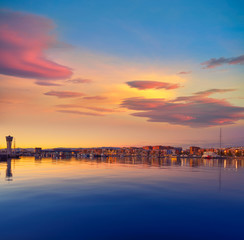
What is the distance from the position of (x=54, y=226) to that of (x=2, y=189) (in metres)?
22.3

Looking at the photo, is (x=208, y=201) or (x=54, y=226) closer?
(x=54, y=226)

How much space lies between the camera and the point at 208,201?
104ft

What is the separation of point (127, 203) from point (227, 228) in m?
12.6

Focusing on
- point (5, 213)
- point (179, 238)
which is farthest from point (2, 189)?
point (179, 238)

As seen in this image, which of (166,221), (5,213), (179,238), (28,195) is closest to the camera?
(179,238)

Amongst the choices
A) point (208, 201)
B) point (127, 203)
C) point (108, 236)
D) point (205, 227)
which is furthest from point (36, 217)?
point (208, 201)

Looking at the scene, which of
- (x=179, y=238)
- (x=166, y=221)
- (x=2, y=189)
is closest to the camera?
(x=179, y=238)

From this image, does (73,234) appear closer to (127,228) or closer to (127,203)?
(127,228)

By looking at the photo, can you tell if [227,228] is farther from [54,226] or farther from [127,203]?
[54,226]

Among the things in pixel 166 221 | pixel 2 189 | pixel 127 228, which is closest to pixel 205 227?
pixel 166 221

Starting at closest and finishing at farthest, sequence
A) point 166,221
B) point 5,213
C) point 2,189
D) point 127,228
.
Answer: point 127,228 < point 166,221 < point 5,213 < point 2,189

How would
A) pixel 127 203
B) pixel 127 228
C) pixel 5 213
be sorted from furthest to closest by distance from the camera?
pixel 127 203
pixel 5 213
pixel 127 228

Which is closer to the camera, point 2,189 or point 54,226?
point 54,226

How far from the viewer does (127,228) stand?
68.0 feet
